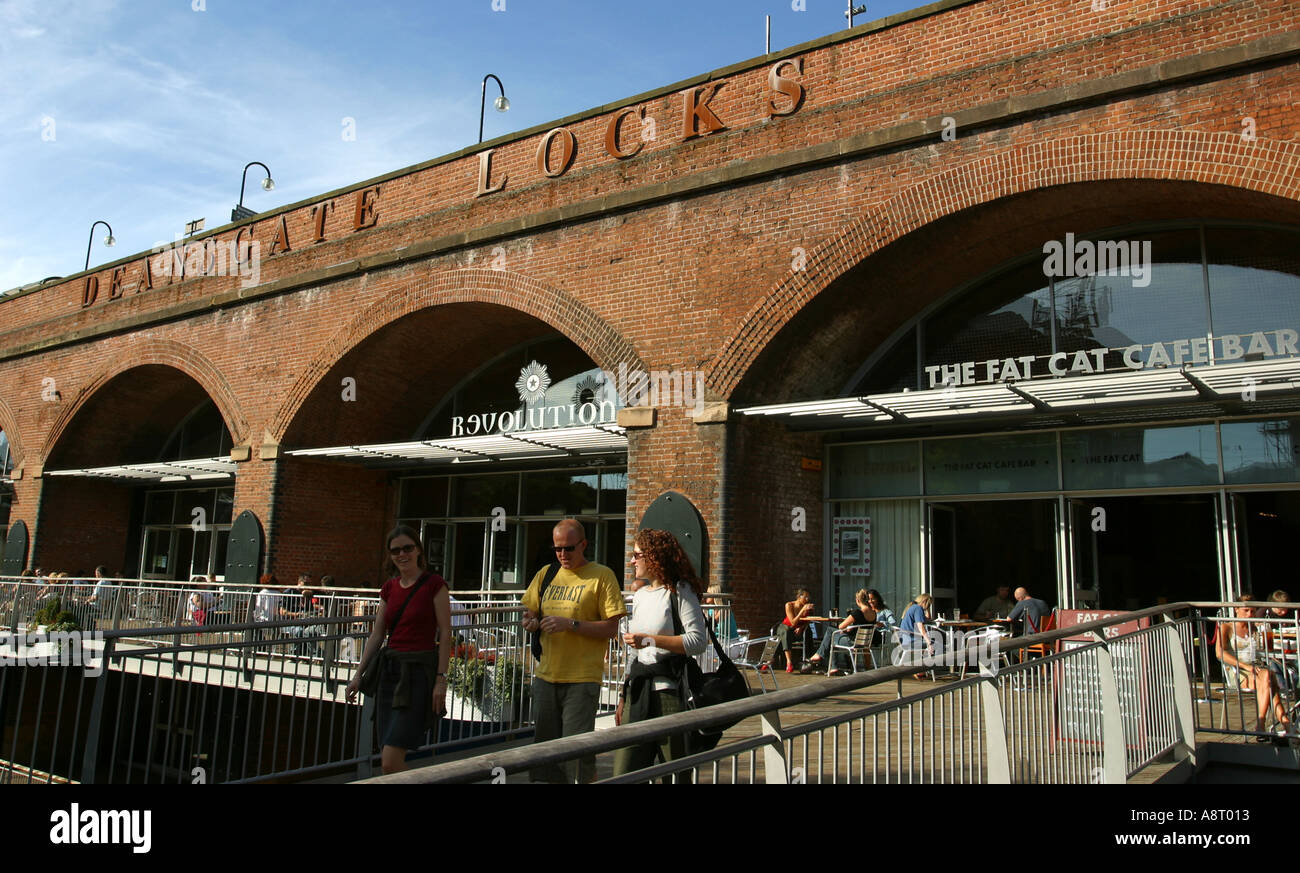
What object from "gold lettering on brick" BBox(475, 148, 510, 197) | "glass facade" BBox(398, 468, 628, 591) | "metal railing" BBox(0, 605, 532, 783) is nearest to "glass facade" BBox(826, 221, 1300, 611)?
"glass facade" BBox(398, 468, 628, 591)

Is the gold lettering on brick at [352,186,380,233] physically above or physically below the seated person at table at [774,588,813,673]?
above

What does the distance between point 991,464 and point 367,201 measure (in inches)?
448

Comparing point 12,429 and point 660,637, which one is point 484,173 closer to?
point 660,637

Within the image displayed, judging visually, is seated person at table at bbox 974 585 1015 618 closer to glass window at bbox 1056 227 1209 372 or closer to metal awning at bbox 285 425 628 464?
glass window at bbox 1056 227 1209 372

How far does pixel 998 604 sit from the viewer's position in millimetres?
11969

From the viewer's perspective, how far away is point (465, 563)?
18000mm

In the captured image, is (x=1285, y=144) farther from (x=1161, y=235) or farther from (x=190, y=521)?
(x=190, y=521)

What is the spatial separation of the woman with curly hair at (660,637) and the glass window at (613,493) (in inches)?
414

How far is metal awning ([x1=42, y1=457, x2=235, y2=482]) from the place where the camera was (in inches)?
736

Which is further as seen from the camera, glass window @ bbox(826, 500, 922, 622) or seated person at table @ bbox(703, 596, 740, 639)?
glass window @ bbox(826, 500, 922, 622)

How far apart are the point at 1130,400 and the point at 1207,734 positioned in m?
3.96

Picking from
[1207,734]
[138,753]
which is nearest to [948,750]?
[1207,734]

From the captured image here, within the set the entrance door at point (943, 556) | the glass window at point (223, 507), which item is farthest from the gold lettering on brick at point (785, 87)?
the glass window at point (223, 507)

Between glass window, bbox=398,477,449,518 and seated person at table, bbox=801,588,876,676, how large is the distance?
8970 millimetres
